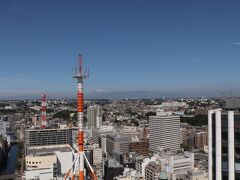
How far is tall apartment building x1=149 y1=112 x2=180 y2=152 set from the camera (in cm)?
3915

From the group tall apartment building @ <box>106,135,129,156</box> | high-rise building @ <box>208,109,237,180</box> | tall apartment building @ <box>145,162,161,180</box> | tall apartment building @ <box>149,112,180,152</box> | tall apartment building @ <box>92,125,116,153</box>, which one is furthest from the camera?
tall apartment building @ <box>92,125,116,153</box>

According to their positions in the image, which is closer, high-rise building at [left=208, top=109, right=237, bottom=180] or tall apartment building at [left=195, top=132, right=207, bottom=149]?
high-rise building at [left=208, top=109, right=237, bottom=180]

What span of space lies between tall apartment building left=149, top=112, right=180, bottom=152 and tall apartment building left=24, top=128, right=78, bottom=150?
8.63m

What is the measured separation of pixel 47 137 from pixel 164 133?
12.4m

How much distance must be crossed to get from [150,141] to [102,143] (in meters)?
5.95

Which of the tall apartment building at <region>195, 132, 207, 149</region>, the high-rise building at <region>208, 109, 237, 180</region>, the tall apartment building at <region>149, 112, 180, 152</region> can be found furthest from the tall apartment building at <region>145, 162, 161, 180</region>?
the tall apartment building at <region>195, 132, 207, 149</region>

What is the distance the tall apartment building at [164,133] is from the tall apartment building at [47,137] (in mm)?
8633

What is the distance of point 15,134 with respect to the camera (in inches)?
2173

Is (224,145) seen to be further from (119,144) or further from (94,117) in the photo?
(94,117)

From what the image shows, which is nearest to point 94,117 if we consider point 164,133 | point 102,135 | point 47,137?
point 102,135

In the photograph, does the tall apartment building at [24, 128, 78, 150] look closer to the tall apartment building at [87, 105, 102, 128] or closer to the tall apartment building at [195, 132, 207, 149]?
the tall apartment building at [195, 132, 207, 149]

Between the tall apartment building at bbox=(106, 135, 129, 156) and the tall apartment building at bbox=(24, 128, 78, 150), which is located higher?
the tall apartment building at bbox=(24, 128, 78, 150)

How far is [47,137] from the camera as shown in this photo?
3641 cm

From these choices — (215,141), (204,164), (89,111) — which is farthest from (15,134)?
(215,141)
